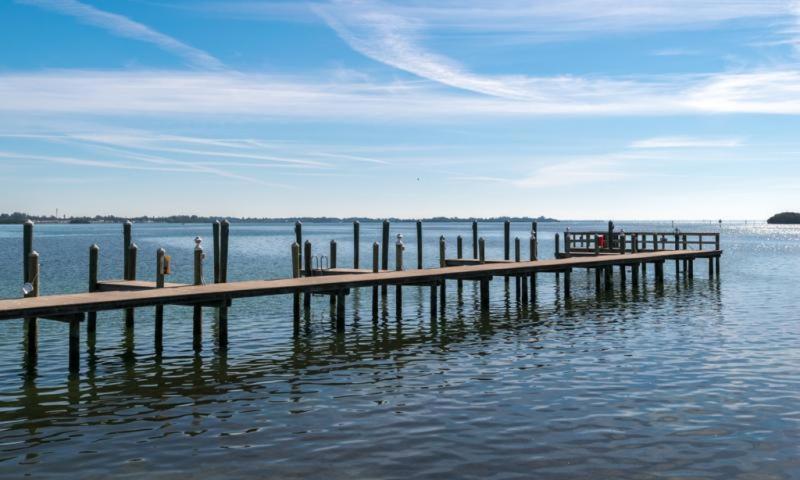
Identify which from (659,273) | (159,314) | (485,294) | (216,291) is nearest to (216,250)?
(159,314)

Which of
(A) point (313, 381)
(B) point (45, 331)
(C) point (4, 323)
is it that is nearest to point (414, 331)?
(A) point (313, 381)

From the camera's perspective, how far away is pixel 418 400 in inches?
569

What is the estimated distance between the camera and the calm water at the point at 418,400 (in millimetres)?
10945

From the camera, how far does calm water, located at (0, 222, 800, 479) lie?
35.9 ft

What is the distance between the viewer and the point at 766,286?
3925 cm

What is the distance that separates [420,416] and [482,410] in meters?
1.15

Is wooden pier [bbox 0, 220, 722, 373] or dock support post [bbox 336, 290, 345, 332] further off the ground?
wooden pier [bbox 0, 220, 722, 373]

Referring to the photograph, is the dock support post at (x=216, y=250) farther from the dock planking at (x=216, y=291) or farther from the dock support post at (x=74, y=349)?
the dock support post at (x=74, y=349)

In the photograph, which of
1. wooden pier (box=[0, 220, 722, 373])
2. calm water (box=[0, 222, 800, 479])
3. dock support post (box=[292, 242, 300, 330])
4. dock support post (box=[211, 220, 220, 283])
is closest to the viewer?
calm water (box=[0, 222, 800, 479])

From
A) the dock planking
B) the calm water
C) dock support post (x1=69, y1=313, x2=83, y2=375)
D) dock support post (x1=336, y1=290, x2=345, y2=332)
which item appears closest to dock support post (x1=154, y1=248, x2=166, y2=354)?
the calm water

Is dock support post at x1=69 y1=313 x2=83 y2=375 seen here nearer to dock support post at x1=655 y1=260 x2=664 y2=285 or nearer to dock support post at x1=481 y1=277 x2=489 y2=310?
dock support post at x1=481 y1=277 x2=489 y2=310

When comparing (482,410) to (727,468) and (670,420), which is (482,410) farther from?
(727,468)

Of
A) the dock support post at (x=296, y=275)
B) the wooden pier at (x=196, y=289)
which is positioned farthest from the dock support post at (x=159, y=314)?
the dock support post at (x=296, y=275)

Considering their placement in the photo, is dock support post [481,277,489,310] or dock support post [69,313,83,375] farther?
dock support post [481,277,489,310]
